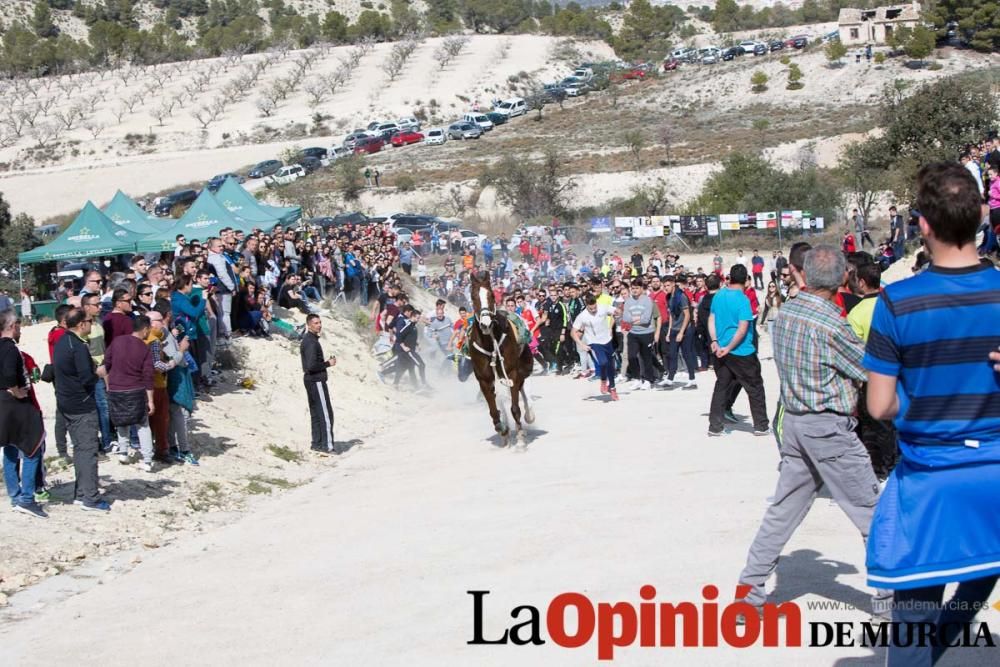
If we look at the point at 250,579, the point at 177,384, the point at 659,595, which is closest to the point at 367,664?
the point at 659,595

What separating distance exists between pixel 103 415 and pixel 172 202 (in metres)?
53.1

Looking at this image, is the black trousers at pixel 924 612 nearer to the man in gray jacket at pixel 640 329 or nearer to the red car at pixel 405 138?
the man in gray jacket at pixel 640 329

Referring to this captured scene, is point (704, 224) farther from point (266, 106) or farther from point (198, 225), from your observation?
point (266, 106)

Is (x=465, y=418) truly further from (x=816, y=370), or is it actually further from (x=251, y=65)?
(x=251, y=65)

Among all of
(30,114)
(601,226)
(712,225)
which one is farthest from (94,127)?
(712,225)

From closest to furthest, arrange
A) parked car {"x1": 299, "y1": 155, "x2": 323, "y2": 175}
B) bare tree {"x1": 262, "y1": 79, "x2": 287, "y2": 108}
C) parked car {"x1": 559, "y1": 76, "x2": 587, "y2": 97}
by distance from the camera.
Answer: parked car {"x1": 299, "y1": 155, "x2": 323, "y2": 175} < parked car {"x1": 559, "y1": 76, "x2": 587, "y2": 97} < bare tree {"x1": 262, "y1": 79, "x2": 287, "y2": 108}

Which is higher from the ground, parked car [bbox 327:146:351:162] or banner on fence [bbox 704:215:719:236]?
parked car [bbox 327:146:351:162]

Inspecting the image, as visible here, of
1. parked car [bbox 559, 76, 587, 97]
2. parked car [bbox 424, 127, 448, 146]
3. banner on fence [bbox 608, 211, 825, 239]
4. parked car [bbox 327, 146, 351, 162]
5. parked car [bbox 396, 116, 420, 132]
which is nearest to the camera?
banner on fence [bbox 608, 211, 825, 239]

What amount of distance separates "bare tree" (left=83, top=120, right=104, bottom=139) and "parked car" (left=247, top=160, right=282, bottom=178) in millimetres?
24598

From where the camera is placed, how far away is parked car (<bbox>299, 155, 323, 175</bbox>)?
75500 mm

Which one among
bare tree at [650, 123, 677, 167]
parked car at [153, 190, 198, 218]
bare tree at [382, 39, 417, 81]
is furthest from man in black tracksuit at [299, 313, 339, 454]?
bare tree at [382, 39, 417, 81]

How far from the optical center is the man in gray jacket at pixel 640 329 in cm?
1834

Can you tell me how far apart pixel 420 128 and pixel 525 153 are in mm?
18475

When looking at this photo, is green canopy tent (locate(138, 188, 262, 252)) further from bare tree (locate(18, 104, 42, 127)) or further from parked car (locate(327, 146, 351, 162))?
bare tree (locate(18, 104, 42, 127))
